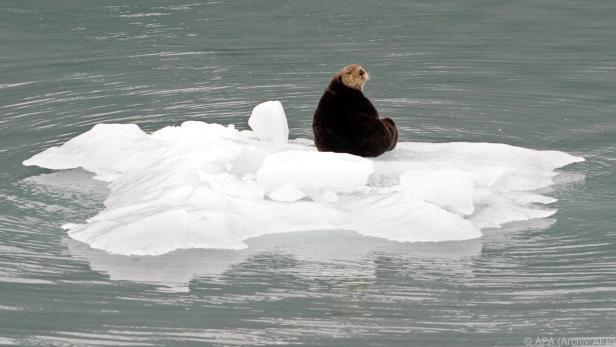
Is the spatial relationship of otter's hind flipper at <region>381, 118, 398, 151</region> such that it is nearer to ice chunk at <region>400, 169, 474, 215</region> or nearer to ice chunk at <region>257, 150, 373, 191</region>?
ice chunk at <region>257, 150, 373, 191</region>

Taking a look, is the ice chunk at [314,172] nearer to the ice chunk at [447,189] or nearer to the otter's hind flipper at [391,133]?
the ice chunk at [447,189]

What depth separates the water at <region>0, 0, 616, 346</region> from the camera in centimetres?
652

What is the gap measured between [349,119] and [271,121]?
2.87 ft

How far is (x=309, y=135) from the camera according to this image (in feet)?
33.6

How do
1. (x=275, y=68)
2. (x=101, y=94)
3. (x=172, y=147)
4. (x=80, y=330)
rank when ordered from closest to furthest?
(x=80, y=330), (x=172, y=147), (x=101, y=94), (x=275, y=68)

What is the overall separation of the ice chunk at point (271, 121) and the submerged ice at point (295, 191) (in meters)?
0.04

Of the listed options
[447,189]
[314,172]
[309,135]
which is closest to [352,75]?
[314,172]

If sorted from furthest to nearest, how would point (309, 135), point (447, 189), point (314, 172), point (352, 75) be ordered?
point (309, 135), point (352, 75), point (314, 172), point (447, 189)

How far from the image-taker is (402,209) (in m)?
7.77

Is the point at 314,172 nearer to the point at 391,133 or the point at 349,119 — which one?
the point at 349,119

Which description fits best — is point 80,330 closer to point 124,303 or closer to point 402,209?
point 124,303

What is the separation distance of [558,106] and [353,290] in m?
4.64

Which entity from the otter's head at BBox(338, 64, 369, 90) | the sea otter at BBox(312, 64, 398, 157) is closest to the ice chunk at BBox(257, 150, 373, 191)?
the sea otter at BBox(312, 64, 398, 157)

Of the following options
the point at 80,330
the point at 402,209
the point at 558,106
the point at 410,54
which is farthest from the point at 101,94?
the point at 80,330
